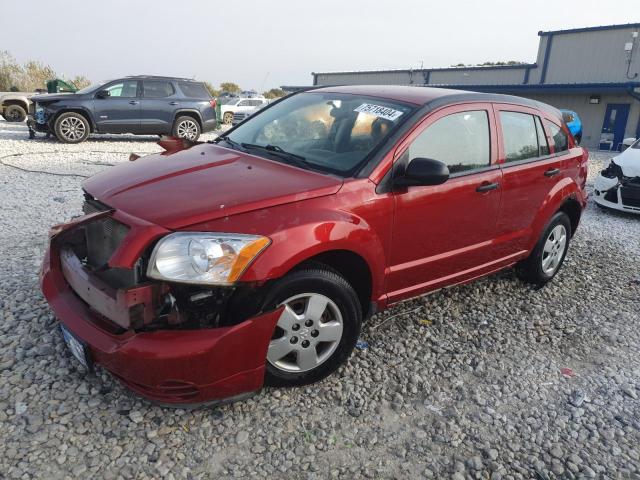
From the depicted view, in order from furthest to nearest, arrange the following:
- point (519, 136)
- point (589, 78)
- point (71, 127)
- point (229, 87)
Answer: point (229, 87), point (589, 78), point (71, 127), point (519, 136)

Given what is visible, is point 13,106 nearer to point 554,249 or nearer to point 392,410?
point 554,249

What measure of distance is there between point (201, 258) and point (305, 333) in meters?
0.77

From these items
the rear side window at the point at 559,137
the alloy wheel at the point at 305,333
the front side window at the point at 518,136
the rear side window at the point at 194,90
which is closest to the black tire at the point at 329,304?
the alloy wheel at the point at 305,333

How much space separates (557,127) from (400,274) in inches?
99.2

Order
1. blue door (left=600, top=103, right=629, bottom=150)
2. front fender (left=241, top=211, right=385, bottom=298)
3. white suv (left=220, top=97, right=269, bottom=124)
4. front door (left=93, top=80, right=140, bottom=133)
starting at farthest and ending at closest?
blue door (left=600, top=103, right=629, bottom=150) → white suv (left=220, top=97, right=269, bottom=124) → front door (left=93, top=80, right=140, bottom=133) → front fender (left=241, top=211, right=385, bottom=298)

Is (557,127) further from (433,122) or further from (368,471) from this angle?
(368,471)

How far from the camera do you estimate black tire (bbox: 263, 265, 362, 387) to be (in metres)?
2.54

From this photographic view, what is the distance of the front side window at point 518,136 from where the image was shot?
153 inches

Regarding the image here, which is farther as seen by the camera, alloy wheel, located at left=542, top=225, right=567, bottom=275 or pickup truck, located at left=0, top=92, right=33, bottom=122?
pickup truck, located at left=0, top=92, right=33, bottom=122

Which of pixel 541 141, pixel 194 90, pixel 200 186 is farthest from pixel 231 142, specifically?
pixel 194 90

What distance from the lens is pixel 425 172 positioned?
290cm

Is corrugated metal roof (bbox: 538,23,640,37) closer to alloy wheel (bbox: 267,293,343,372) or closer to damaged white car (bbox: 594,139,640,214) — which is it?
damaged white car (bbox: 594,139,640,214)

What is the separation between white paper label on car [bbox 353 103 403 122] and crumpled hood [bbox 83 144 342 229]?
2.37 feet

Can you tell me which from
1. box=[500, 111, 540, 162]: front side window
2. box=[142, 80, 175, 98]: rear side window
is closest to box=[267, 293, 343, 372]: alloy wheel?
box=[500, 111, 540, 162]: front side window
